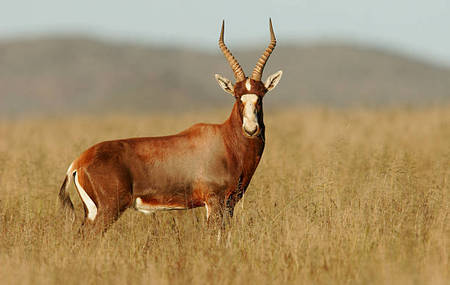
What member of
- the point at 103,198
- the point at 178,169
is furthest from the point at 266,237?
the point at 103,198

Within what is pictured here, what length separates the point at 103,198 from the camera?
815 centimetres

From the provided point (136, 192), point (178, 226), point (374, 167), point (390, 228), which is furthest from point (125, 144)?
point (374, 167)

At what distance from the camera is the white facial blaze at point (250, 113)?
8102mm

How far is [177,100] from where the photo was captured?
99.1 meters

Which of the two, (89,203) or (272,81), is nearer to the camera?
(89,203)

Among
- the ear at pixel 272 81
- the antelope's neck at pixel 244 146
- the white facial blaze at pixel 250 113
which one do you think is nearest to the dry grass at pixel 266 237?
the antelope's neck at pixel 244 146

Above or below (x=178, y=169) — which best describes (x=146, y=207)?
below

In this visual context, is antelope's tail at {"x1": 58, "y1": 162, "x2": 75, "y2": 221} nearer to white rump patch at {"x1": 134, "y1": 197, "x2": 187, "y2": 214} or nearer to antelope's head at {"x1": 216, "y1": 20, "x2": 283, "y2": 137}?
white rump patch at {"x1": 134, "y1": 197, "x2": 187, "y2": 214}

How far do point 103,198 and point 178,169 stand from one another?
3.69ft

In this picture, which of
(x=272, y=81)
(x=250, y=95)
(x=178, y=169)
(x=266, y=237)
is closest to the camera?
(x=266, y=237)

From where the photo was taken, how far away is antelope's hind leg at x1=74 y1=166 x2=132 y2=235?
8.13m

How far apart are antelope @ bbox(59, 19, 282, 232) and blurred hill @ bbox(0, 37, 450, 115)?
8227 cm

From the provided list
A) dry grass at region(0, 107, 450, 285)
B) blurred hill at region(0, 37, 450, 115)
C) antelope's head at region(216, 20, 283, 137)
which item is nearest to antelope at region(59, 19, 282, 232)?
antelope's head at region(216, 20, 283, 137)

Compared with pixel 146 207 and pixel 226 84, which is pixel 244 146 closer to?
pixel 226 84
